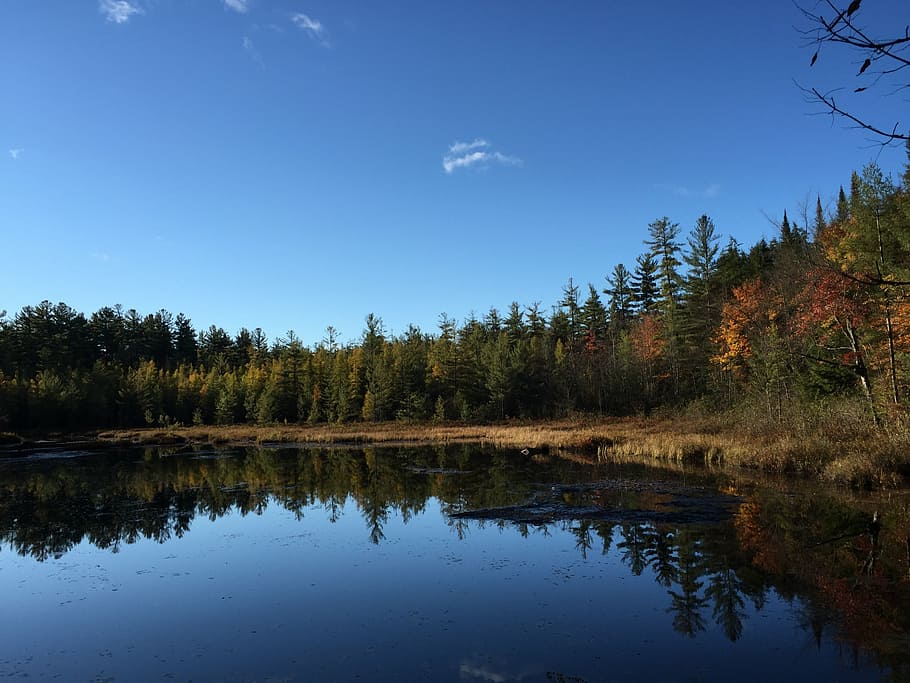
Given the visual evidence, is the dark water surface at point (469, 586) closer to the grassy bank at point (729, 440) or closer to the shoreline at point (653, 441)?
the grassy bank at point (729, 440)

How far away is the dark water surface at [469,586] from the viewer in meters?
7.23

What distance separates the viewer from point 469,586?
34.3 feet

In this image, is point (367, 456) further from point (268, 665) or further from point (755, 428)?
point (268, 665)

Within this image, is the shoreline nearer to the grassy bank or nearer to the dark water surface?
the grassy bank

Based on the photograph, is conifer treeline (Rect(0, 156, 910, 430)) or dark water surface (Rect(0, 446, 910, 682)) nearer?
dark water surface (Rect(0, 446, 910, 682))

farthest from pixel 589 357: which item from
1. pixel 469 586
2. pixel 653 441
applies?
pixel 469 586

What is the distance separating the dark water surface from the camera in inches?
285

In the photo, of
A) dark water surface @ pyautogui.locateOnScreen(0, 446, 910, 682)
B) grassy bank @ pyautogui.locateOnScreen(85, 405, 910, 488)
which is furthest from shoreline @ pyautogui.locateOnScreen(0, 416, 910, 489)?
dark water surface @ pyautogui.locateOnScreen(0, 446, 910, 682)

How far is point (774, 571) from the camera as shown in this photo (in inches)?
401

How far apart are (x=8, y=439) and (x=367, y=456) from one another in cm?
3384

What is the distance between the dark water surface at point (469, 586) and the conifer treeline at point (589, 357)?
31.4ft

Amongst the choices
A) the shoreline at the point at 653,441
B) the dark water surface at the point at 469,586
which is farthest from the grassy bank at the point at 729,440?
the dark water surface at the point at 469,586

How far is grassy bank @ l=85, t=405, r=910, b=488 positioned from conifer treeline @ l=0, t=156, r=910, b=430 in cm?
203

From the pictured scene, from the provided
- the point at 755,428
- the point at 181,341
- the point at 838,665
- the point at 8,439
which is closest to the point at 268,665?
the point at 838,665
